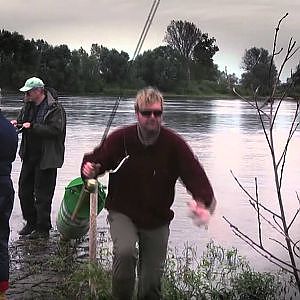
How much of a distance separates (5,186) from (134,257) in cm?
111

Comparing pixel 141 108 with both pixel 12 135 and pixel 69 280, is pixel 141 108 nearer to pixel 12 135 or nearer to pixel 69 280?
pixel 12 135

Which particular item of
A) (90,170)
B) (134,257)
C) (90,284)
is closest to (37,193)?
(90,284)

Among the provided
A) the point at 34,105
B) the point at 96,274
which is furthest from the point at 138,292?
the point at 34,105

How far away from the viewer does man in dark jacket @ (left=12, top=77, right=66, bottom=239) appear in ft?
26.6

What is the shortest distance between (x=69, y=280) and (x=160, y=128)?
71.9 inches

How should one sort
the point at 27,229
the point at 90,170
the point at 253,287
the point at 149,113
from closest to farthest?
the point at 149,113 < the point at 90,170 < the point at 253,287 < the point at 27,229

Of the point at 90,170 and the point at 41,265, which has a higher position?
the point at 90,170

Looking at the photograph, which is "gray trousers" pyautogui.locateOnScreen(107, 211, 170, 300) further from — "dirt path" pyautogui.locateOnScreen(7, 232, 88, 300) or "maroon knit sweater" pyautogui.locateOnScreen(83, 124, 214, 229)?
"dirt path" pyautogui.locateOnScreen(7, 232, 88, 300)

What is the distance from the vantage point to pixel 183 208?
10.5 m

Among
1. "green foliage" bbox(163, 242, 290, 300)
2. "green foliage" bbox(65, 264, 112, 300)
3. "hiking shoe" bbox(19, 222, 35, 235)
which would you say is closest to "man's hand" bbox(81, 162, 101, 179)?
"green foliage" bbox(65, 264, 112, 300)

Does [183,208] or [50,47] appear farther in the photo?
[50,47]

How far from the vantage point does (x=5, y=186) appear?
17.0 feet

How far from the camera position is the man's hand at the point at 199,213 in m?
4.61

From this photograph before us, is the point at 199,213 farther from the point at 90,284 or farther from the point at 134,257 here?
the point at 90,284
